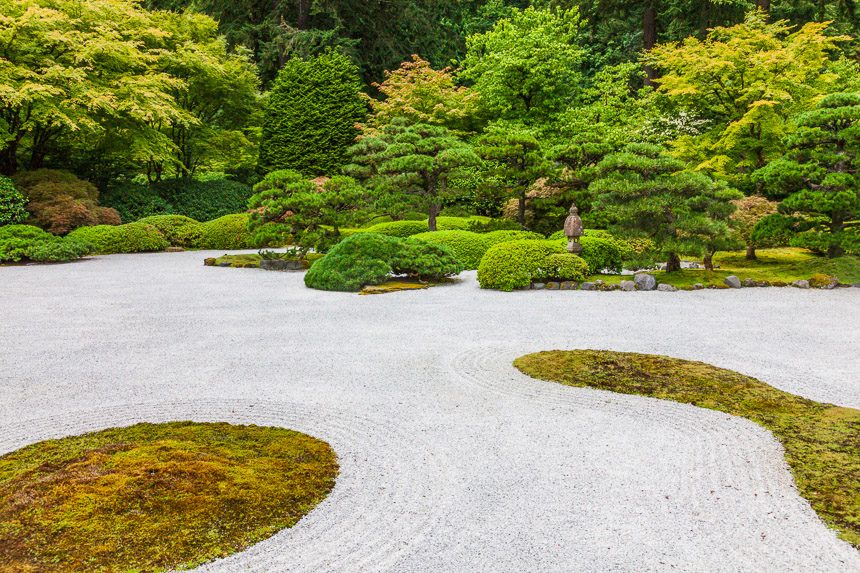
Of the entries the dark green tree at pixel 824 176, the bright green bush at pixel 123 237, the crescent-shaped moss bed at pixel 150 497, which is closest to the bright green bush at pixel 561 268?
the dark green tree at pixel 824 176

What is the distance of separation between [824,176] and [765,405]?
6.98 metres

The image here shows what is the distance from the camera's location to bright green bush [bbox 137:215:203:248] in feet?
49.7

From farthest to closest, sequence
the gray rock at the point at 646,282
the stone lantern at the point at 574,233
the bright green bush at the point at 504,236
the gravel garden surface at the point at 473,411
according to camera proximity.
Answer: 1. the bright green bush at the point at 504,236
2. the stone lantern at the point at 574,233
3. the gray rock at the point at 646,282
4. the gravel garden surface at the point at 473,411

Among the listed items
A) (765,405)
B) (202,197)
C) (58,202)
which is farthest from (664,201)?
(202,197)

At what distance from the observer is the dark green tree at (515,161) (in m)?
12.2

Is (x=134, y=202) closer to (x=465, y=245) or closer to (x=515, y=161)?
(x=465, y=245)

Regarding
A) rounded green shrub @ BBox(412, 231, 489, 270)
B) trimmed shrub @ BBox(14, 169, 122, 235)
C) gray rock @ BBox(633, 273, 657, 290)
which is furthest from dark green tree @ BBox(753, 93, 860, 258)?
trimmed shrub @ BBox(14, 169, 122, 235)

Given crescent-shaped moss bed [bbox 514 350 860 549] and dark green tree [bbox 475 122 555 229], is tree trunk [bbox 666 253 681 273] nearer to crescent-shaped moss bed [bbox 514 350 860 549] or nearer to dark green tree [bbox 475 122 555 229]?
dark green tree [bbox 475 122 555 229]

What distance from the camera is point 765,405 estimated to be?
3248 mm

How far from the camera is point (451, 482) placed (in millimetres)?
2361

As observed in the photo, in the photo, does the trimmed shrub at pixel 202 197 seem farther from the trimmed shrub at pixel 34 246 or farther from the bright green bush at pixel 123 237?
the trimmed shrub at pixel 34 246

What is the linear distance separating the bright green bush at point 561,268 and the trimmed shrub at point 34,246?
33.0 ft

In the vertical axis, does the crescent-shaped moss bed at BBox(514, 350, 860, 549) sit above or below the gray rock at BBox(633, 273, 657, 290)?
below

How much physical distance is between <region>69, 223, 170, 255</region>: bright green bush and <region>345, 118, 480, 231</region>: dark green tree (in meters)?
6.11
